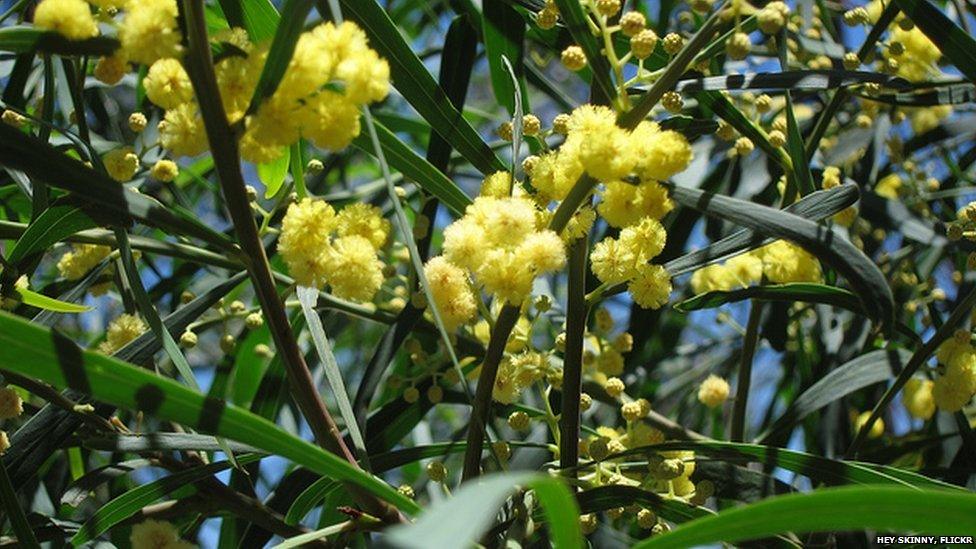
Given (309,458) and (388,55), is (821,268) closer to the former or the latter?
(388,55)

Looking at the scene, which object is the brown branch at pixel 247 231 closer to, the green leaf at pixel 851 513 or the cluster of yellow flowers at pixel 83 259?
the green leaf at pixel 851 513

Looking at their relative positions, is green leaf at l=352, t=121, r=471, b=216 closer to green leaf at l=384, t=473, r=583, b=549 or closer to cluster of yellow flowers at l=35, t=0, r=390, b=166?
cluster of yellow flowers at l=35, t=0, r=390, b=166

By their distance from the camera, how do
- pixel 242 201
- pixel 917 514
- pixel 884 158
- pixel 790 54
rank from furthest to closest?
pixel 884 158
pixel 790 54
pixel 242 201
pixel 917 514

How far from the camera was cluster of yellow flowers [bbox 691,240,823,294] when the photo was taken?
63.4 inches

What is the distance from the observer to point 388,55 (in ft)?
4.31

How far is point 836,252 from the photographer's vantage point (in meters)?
1.02

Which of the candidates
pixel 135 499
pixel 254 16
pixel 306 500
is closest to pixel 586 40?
pixel 254 16

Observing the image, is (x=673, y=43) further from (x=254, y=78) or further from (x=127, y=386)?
(x=127, y=386)

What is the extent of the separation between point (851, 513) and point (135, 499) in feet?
2.61

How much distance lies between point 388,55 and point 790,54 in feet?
Answer: 3.67

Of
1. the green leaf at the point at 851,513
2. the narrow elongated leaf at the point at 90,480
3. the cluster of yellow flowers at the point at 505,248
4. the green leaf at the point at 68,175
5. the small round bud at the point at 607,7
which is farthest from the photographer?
the narrow elongated leaf at the point at 90,480

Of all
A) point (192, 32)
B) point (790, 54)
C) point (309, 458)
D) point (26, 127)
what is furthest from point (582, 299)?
point (790, 54)

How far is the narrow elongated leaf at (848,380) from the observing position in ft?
5.26

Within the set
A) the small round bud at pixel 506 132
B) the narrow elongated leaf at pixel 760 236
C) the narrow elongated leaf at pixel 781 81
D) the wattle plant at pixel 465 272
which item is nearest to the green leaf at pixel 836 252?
the wattle plant at pixel 465 272
